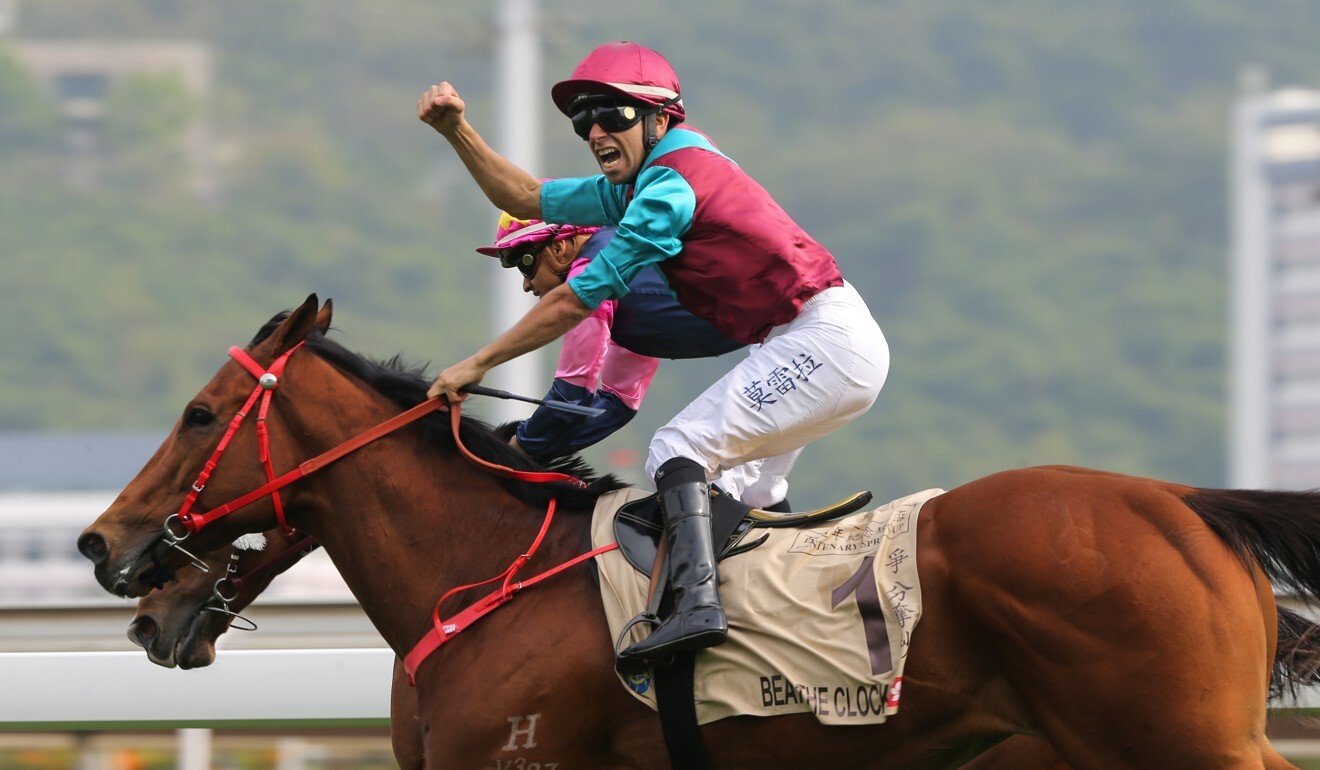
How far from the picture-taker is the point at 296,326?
172 inches

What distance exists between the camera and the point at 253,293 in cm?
5512

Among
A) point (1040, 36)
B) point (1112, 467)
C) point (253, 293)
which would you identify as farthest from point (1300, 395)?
point (1040, 36)

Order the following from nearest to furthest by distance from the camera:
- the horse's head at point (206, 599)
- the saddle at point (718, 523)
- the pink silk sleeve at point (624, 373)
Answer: the saddle at point (718, 523)
the horse's head at point (206, 599)
the pink silk sleeve at point (624, 373)

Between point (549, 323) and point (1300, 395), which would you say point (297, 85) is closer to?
point (1300, 395)

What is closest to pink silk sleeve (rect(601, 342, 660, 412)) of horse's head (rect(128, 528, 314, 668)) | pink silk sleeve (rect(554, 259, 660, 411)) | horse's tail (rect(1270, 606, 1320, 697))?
pink silk sleeve (rect(554, 259, 660, 411))

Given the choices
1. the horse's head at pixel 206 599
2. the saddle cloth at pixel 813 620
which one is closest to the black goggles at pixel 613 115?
the saddle cloth at pixel 813 620

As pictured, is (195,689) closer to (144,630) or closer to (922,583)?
(144,630)

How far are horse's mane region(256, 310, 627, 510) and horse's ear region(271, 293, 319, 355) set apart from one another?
61mm

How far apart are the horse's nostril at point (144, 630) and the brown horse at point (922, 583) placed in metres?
0.42

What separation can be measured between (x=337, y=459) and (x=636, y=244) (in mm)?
948

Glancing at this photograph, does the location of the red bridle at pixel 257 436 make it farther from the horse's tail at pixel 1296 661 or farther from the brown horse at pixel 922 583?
the horse's tail at pixel 1296 661

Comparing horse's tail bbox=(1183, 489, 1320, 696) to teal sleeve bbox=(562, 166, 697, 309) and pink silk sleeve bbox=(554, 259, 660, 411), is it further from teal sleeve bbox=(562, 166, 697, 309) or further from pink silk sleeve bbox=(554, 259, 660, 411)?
pink silk sleeve bbox=(554, 259, 660, 411)

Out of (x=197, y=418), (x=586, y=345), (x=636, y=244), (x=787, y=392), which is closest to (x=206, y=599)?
(x=197, y=418)

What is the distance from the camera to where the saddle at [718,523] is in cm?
417
